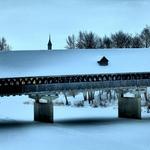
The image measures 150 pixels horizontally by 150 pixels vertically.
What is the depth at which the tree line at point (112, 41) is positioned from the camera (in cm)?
7644

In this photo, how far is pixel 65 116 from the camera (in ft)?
158

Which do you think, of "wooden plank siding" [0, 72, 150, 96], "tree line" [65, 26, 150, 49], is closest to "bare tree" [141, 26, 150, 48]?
"tree line" [65, 26, 150, 49]

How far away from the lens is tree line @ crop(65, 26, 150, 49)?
76.4 metres

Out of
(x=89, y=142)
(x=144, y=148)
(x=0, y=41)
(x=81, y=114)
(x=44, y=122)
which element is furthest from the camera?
(x=0, y=41)

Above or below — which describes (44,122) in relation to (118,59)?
below

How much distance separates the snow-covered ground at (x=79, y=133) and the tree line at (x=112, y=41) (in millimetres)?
26589

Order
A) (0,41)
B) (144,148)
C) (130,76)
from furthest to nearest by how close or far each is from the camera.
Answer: (0,41) → (130,76) → (144,148)

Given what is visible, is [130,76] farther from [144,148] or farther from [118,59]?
[144,148]

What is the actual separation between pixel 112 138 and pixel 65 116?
16.4m

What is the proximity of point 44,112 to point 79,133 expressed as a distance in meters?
8.38

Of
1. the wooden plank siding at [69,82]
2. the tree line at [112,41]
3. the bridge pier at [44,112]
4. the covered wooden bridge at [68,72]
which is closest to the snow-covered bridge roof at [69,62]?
the covered wooden bridge at [68,72]

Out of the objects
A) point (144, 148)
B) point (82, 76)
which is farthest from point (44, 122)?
point (144, 148)

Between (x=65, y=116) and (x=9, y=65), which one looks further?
(x=65, y=116)

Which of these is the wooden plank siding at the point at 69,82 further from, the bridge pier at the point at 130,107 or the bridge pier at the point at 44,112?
the bridge pier at the point at 130,107
